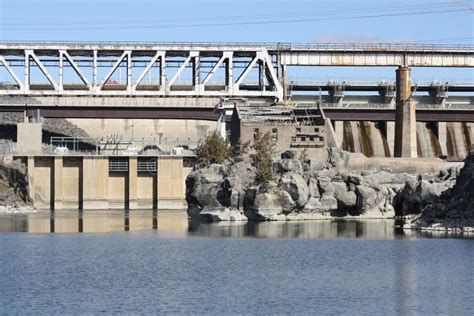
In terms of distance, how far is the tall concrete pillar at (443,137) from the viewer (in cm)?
14412

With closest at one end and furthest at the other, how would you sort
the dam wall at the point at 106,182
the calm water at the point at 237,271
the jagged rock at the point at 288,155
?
the calm water at the point at 237,271 < the jagged rock at the point at 288,155 < the dam wall at the point at 106,182

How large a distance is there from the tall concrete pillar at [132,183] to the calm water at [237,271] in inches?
1556

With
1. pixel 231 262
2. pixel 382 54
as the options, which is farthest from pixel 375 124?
pixel 231 262

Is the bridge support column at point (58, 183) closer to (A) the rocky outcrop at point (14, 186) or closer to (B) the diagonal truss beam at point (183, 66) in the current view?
(A) the rocky outcrop at point (14, 186)

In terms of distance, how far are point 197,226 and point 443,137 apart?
57162 mm

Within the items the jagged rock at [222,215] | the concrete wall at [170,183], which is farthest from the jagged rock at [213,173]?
the concrete wall at [170,183]

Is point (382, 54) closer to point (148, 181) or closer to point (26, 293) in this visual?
point (148, 181)

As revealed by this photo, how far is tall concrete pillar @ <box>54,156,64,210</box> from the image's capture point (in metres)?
131

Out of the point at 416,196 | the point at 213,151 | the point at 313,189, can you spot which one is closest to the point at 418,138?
the point at 213,151

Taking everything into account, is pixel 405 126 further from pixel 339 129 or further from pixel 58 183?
pixel 58 183

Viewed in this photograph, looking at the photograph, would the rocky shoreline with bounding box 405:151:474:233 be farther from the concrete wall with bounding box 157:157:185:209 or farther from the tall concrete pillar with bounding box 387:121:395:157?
the tall concrete pillar with bounding box 387:121:395:157

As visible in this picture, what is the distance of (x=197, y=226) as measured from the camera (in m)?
97.6

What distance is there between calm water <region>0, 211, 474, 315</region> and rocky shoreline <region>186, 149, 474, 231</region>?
335 inches

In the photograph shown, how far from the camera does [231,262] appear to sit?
2537 inches
